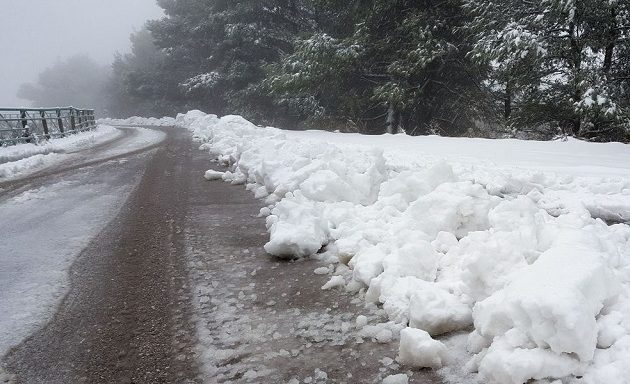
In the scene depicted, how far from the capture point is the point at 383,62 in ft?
49.1

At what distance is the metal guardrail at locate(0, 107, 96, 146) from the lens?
12.2 meters

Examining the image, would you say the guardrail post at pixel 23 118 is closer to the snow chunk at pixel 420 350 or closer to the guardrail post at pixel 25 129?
the guardrail post at pixel 25 129

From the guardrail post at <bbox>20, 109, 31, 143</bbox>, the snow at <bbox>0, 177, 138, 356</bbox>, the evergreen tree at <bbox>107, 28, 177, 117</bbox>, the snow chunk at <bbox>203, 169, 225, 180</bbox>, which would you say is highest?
the evergreen tree at <bbox>107, 28, 177, 117</bbox>

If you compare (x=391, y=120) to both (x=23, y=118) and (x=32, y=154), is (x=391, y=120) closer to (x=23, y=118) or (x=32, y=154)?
(x=32, y=154)

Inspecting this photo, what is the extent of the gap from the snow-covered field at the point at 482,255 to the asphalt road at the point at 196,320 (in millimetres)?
213

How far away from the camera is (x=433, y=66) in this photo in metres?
14.2

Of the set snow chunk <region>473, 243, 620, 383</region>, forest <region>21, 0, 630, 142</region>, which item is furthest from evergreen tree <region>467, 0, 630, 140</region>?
snow chunk <region>473, 243, 620, 383</region>

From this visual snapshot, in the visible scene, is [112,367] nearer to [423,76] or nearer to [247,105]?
[423,76]

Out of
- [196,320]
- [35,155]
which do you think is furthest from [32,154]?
[196,320]

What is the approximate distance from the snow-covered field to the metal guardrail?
1077cm

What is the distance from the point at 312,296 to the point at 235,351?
74cm

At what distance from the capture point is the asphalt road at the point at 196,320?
2.02m

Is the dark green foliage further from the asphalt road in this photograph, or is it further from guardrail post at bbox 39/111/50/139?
the asphalt road

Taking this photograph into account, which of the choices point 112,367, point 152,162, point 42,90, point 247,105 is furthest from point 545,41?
point 42,90
